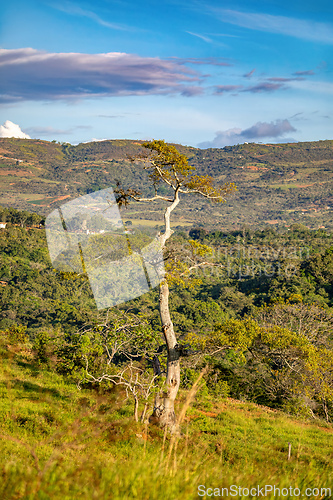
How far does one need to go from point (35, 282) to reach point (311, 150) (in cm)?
15678

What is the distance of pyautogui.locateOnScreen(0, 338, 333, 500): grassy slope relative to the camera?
199 centimetres

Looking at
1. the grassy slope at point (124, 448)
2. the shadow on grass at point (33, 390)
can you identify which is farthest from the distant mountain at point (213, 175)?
the grassy slope at point (124, 448)

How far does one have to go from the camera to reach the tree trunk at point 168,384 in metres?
5.95

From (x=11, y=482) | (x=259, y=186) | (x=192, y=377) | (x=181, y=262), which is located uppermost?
(x=259, y=186)

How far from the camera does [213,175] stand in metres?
120

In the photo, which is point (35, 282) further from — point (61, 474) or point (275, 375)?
point (61, 474)

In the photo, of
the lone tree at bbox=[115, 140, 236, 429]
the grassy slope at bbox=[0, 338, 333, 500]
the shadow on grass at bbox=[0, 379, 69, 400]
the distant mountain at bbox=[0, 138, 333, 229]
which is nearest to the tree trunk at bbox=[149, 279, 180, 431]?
the lone tree at bbox=[115, 140, 236, 429]

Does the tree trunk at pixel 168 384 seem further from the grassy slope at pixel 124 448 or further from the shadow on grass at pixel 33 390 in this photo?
the shadow on grass at pixel 33 390

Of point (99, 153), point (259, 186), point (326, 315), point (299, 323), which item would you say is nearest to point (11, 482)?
point (299, 323)

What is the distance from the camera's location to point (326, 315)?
60.8 ft

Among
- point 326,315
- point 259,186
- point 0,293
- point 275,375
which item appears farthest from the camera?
point 259,186

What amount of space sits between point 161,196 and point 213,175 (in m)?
116

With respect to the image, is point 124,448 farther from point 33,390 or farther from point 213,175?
point 213,175

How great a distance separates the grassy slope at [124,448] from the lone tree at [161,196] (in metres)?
0.47
